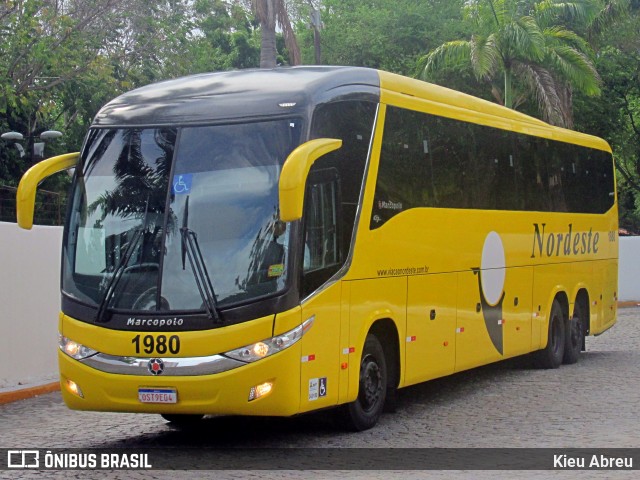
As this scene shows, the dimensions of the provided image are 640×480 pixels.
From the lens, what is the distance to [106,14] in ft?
100

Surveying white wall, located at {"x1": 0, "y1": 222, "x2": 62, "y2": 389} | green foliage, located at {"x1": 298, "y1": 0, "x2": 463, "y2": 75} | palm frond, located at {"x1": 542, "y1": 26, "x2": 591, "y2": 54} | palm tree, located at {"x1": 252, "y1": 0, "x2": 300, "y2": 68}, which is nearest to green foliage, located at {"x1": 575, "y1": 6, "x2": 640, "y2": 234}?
palm frond, located at {"x1": 542, "y1": 26, "x2": 591, "y2": 54}

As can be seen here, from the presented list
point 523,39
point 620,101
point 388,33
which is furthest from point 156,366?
point 388,33

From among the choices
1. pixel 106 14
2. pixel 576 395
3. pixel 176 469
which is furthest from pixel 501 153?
pixel 106 14

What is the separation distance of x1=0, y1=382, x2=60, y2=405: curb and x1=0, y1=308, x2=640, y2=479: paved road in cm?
13

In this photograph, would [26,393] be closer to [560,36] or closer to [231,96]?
[231,96]

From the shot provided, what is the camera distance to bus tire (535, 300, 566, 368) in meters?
17.3

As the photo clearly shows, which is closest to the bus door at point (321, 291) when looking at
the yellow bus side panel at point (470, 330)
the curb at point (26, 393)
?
the yellow bus side panel at point (470, 330)

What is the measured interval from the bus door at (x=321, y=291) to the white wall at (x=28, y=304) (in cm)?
522

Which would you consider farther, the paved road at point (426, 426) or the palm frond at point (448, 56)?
the palm frond at point (448, 56)

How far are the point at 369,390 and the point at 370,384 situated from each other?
0.21 ft

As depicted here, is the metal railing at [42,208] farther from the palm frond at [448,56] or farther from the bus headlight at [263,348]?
the palm frond at [448,56]

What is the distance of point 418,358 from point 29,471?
15.6 ft

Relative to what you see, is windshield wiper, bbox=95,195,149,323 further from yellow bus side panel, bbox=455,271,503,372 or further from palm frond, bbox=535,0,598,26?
palm frond, bbox=535,0,598,26

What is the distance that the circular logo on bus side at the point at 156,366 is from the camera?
32.2 feet
